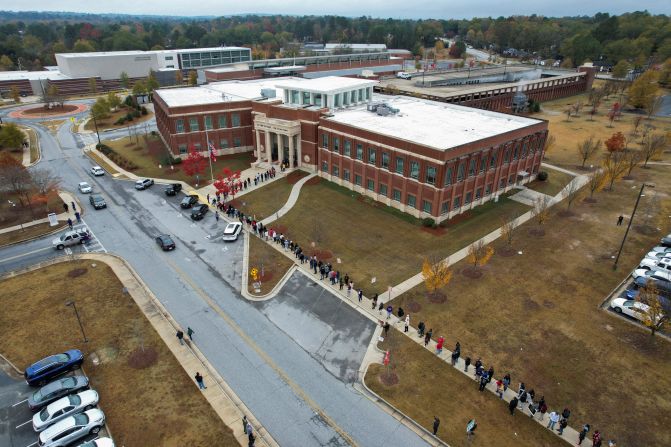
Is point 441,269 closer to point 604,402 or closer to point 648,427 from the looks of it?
Answer: point 604,402

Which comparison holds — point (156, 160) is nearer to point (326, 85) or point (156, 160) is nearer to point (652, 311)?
point (326, 85)

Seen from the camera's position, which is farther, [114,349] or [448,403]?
[114,349]

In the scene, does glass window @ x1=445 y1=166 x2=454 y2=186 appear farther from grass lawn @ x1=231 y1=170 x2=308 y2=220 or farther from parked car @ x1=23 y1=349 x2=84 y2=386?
parked car @ x1=23 y1=349 x2=84 y2=386

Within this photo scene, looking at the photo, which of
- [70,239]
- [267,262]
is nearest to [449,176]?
[267,262]

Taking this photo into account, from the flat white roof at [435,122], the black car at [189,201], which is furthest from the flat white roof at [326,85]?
the black car at [189,201]

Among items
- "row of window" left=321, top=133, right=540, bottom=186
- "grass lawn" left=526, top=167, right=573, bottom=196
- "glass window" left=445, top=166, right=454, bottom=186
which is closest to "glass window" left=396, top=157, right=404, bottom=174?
"row of window" left=321, top=133, right=540, bottom=186

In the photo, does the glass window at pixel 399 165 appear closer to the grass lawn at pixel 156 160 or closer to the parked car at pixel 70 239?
the grass lawn at pixel 156 160
